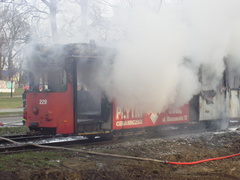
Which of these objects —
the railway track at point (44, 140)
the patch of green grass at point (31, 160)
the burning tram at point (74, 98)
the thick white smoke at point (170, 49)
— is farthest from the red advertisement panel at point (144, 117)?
the patch of green grass at point (31, 160)

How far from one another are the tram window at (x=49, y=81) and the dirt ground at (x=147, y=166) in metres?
2.29

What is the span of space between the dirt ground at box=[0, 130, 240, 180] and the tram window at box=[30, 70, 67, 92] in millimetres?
2292

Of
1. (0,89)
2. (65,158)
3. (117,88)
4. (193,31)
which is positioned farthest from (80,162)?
(0,89)

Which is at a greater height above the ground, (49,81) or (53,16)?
(53,16)

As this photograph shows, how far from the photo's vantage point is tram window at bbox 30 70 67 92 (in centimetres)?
883

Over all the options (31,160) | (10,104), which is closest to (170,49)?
(31,160)

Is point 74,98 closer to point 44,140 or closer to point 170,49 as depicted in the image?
point 44,140

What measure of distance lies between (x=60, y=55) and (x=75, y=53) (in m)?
0.43

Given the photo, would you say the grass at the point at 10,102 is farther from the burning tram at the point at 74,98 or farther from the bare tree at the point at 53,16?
the burning tram at the point at 74,98

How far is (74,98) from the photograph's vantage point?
8711 mm

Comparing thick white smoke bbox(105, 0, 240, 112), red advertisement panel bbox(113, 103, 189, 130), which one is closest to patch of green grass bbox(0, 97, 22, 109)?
red advertisement panel bbox(113, 103, 189, 130)

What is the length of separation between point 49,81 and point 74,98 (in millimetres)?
956

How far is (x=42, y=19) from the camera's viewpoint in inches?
404

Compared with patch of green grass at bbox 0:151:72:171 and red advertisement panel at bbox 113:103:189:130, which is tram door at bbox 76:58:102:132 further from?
patch of green grass at bbox 0:151:72:171
